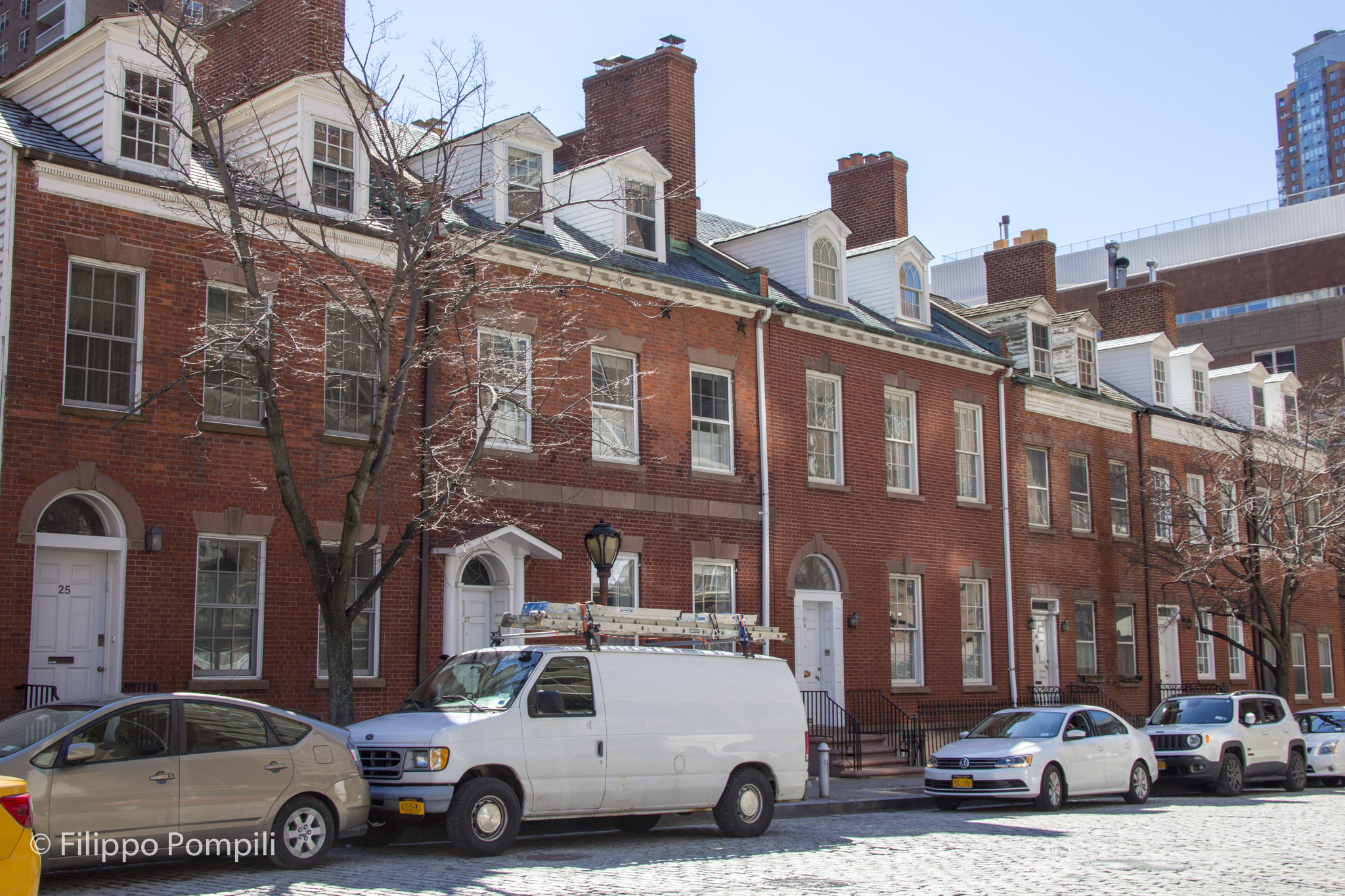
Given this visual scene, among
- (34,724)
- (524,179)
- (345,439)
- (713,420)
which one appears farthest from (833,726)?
(34,724)

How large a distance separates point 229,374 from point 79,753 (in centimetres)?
759

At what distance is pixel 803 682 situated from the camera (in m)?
23.2

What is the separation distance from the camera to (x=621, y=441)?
20781 millimetres

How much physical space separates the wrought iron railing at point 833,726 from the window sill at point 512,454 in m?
6.18

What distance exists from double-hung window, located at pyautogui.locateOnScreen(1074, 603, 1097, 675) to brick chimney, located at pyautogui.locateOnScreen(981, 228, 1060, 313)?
7.99 m

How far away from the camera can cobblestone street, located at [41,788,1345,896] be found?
10.1m

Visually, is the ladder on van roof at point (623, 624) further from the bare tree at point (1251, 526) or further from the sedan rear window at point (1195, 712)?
the bare tree at point (1251, 526)

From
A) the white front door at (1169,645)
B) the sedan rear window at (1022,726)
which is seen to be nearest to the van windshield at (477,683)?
the sedan rear window at (1022,726)

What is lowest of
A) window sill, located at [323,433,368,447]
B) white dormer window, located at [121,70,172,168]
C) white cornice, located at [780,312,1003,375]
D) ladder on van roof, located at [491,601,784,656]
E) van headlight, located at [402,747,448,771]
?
van headlight, located at [402,747,448,771]

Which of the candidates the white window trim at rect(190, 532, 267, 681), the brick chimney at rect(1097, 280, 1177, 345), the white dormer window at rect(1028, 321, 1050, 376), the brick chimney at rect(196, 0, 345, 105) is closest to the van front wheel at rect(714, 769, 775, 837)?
the white window trim at rect(190, 532, 267, 681)

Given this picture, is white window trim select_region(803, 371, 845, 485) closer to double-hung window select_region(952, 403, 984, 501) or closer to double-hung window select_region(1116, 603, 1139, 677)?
double-hung window select_region(952, 403, 984, 501)

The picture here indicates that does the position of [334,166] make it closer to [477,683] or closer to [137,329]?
[137,329]

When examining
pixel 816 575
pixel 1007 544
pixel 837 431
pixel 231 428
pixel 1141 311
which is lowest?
pixel 816 575

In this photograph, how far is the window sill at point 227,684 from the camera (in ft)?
51.2
